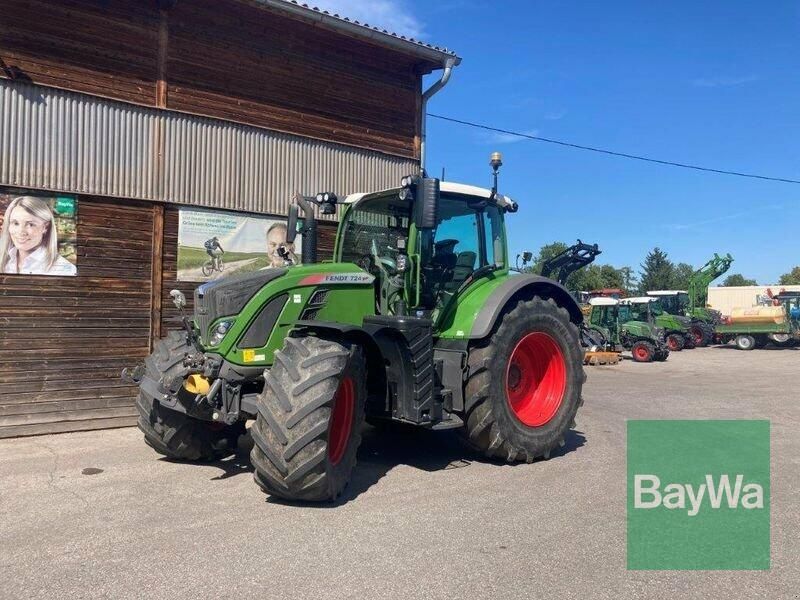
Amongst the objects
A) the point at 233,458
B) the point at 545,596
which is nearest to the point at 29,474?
the point at 233,458

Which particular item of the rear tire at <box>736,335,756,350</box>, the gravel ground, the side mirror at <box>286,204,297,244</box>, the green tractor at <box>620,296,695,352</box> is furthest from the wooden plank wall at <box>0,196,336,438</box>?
the rear tire at <box>736,335,756,350</box>

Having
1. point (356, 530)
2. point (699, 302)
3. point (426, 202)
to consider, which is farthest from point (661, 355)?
point (356, 530)

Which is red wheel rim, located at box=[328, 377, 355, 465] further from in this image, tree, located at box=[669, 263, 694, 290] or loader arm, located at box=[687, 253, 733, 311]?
tree, located at box=[669, 263, 694, 290]

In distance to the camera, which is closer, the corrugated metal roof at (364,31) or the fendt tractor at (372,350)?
the fendt tractor at (372,350)

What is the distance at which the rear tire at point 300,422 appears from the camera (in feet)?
14.8

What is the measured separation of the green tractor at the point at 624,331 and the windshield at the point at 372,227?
1337cm

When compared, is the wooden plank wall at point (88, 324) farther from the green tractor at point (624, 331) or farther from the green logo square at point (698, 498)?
the green tractor at point (624, 331)

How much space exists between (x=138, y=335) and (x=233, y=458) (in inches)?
106

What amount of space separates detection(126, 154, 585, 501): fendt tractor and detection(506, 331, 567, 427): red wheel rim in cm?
1

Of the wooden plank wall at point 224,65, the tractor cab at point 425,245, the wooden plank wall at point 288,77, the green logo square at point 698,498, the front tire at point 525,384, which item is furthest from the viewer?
the wooden plank wall at point 288,77

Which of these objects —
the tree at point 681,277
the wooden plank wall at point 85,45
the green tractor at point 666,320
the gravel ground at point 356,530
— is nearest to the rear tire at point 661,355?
the green tractor at point 666,320

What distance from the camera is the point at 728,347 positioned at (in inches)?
1059

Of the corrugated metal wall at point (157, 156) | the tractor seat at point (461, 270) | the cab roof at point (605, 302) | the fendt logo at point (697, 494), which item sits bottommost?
the fendt logo at point (697, 494)

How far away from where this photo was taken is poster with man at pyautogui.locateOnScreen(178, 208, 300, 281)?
8.52 metres
